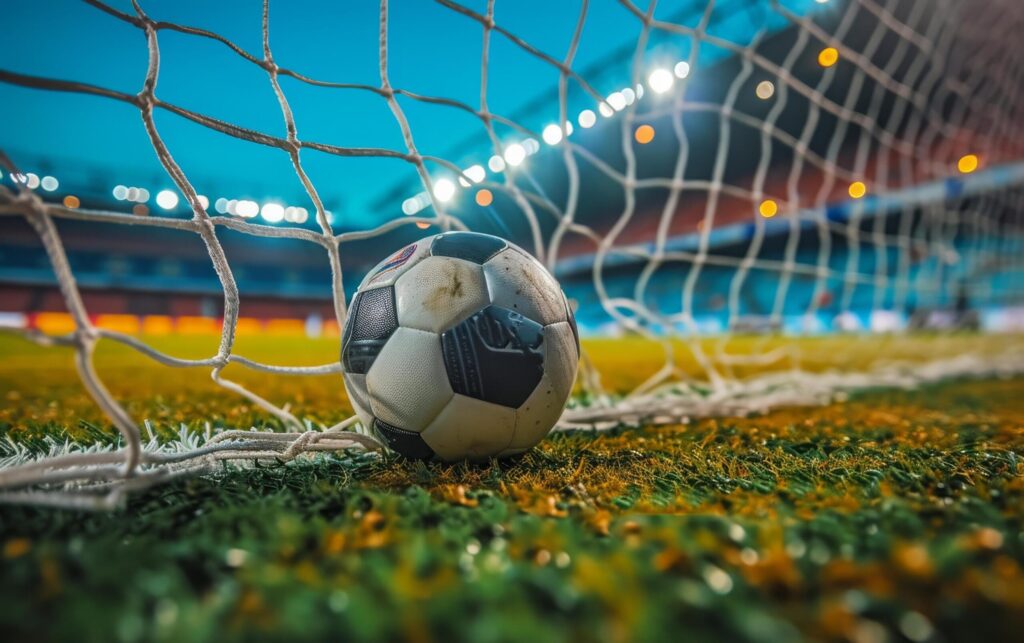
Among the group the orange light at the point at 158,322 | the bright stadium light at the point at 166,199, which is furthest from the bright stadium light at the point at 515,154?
the bright stadium light at the point at 166,199

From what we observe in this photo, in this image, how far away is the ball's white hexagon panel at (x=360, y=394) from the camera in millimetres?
1236

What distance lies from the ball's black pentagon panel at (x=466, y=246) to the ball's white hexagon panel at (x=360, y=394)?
0.32m

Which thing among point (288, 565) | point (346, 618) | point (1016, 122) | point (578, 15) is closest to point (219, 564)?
point (288, 565)

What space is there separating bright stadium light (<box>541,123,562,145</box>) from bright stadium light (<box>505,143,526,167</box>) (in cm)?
10

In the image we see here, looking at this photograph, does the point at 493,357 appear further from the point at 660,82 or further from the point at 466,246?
the point at 660,82

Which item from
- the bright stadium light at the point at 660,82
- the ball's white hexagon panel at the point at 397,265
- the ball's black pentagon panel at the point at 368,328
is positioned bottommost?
the ball's black pentagon panel at the point at 368,328

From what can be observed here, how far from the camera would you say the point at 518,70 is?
2.58 meters

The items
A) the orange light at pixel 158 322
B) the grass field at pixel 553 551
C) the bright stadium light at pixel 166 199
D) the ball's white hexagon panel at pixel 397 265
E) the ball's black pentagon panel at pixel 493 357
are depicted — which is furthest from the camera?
the bright stadium light at pixel 166 199

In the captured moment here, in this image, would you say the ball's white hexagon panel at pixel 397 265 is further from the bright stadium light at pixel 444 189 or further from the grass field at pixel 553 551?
the bright stadium light at pixel 444 189

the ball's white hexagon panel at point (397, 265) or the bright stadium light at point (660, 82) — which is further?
the bright stadium light at point (660, 82)

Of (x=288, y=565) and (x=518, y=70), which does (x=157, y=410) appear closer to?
(x=288, y=565)

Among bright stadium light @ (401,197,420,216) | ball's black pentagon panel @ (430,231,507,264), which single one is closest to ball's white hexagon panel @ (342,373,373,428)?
ball's black pentagon panel @ (430,231,507,264)

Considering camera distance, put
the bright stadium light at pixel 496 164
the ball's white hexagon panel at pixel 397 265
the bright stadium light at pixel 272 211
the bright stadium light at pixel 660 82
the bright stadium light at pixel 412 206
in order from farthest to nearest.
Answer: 1. the bright stadium light at pixel 272 211
2. the bright stadium light at pixel 412 206
3. the bright stadium light at pixel 660 82
4. the bright stadium light at pixel 496 164
5. the ball's white hexagon panel at pixel 397 265

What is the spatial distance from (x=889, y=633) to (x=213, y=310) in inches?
1030
